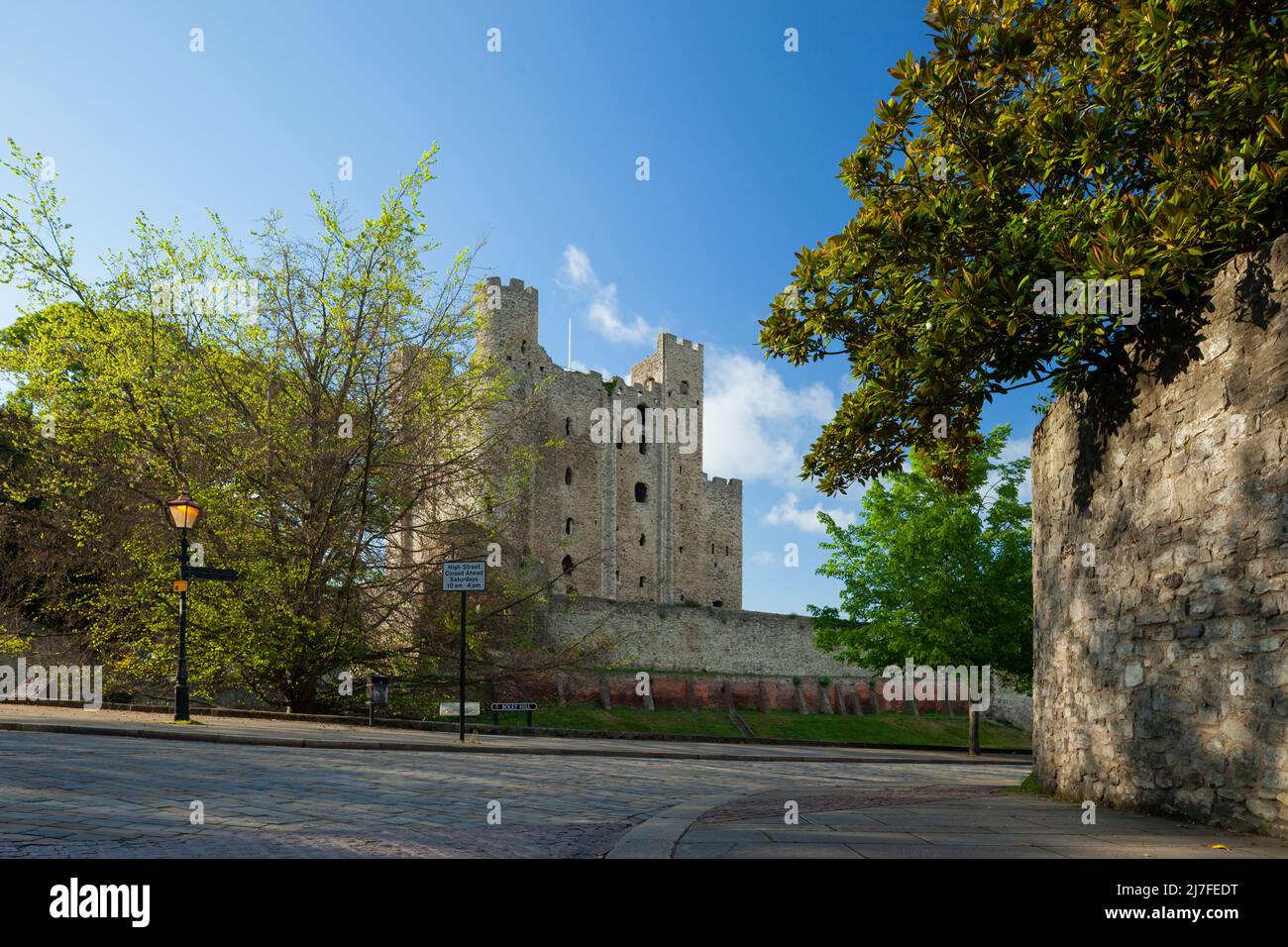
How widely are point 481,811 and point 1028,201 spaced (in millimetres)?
7481

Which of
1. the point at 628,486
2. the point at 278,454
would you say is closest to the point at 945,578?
the point at 278,454

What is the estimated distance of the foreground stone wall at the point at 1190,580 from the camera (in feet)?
21.5

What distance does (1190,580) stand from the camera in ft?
24.4

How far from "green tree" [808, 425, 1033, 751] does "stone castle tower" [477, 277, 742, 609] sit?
27.3 metres

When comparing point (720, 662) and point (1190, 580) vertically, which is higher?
point (1190, 580)

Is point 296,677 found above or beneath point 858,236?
beneath

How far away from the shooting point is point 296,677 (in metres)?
19.9

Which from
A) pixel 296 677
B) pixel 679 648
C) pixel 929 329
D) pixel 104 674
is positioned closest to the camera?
pixel 929 329

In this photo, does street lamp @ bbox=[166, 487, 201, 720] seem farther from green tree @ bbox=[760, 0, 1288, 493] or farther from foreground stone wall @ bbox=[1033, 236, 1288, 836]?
foreground stone wall @ bbox=[1033, 236, 1288, 836]

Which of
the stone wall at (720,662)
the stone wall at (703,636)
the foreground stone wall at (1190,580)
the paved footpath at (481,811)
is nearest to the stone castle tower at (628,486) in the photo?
the stone wall at (703,636)

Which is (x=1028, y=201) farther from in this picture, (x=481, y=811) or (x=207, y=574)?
(x=207, y=574)
